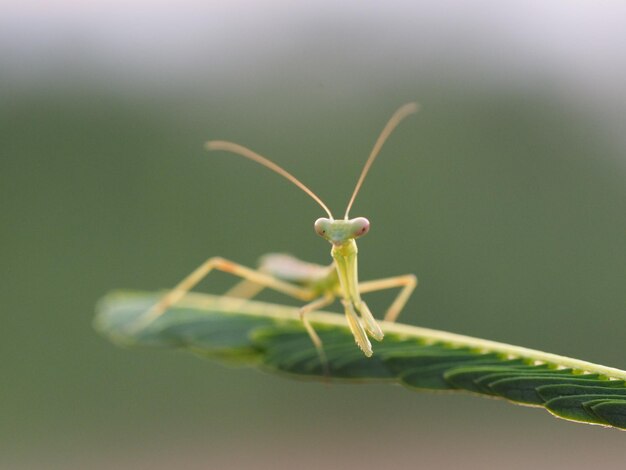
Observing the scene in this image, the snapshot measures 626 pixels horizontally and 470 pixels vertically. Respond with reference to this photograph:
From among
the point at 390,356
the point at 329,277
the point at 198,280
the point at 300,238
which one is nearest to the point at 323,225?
the point at 390,356

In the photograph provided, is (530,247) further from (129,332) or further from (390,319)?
(129,332)

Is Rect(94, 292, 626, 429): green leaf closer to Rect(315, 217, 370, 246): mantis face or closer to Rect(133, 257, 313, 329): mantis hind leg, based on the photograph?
Rect(133, 257, 313, 329): mantis hind leg

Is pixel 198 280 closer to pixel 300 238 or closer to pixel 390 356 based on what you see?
pixel 390 356

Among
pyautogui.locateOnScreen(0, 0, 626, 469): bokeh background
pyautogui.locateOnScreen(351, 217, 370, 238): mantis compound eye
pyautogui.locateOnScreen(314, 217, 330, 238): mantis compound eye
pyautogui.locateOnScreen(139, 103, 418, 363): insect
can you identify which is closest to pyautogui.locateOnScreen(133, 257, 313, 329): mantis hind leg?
pyautogui.locateOnScreen(139, 103, 418, 363): insect

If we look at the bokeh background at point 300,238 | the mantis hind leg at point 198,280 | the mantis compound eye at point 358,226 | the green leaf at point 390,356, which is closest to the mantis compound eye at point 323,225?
the mantis compound eye at point 358,226

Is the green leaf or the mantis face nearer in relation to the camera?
the green leaf
